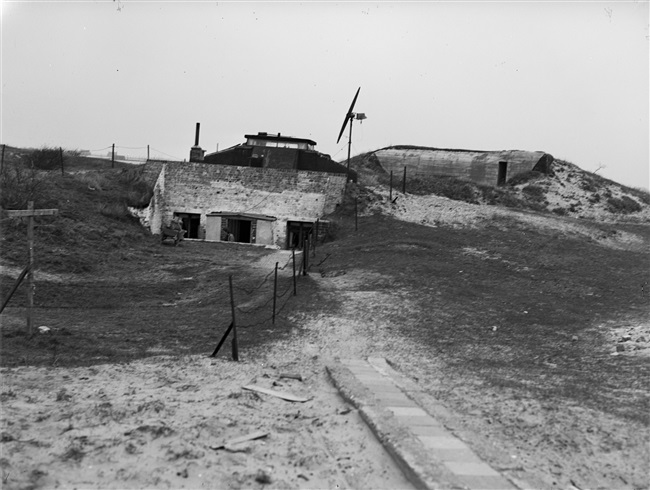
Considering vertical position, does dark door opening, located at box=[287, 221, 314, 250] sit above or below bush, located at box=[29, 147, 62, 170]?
below

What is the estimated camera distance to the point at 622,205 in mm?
31641

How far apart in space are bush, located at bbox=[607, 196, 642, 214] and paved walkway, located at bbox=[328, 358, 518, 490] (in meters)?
27.0

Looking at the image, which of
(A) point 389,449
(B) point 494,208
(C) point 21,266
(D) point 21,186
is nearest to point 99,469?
(A) point 389,449

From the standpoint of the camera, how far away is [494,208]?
91.4 feet

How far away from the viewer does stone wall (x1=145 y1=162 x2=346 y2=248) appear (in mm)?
26641

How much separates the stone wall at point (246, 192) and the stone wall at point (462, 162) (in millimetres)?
10343

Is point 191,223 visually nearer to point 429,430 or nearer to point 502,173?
point 502,173

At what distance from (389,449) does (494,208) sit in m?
23.7

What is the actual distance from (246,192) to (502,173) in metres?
15.9

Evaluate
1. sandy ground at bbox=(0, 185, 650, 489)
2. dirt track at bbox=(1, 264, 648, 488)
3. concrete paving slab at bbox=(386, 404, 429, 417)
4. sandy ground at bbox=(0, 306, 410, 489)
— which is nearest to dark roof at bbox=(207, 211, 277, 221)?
sandy ground at bbox=(0, 185, 650, 489)

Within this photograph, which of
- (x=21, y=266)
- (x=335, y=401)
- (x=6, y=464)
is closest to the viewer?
(x=6, y=464)

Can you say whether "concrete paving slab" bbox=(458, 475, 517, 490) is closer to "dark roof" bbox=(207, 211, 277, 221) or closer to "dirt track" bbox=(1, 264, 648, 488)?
"dirt track" bbox=(1, 264, 648, 488)

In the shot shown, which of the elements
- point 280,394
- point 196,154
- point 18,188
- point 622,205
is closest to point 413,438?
point 280,394

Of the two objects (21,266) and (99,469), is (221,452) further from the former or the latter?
(21,266)
